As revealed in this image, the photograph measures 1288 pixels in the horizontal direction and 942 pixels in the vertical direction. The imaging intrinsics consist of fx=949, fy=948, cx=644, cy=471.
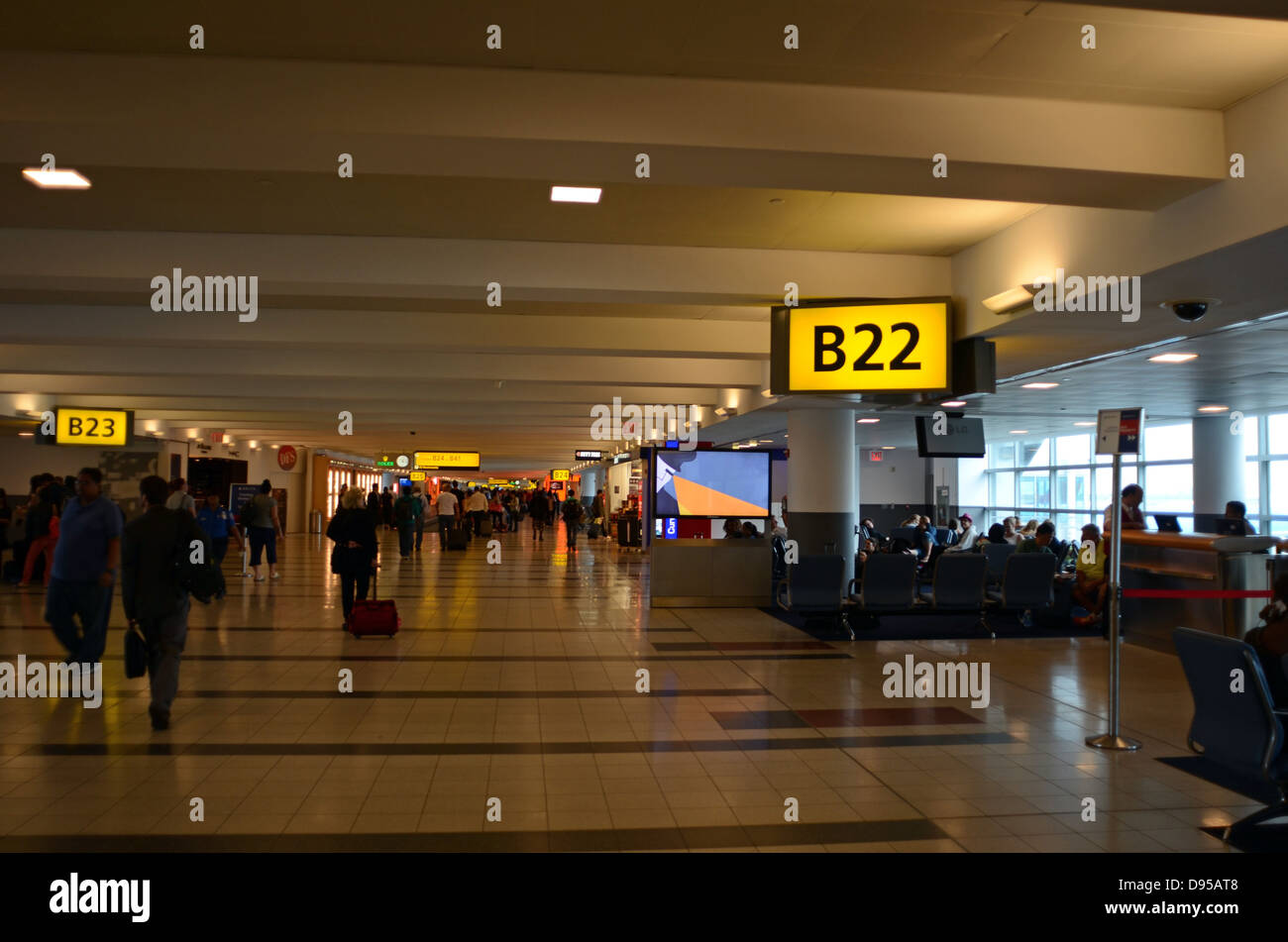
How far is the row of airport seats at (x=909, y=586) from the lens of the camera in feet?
35.3

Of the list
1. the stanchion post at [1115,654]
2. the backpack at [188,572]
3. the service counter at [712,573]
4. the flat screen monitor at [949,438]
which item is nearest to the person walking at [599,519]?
the flat screen monitor at [949,438]

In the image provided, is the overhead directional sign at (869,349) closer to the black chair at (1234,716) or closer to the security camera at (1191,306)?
the security camera at (1191,306)

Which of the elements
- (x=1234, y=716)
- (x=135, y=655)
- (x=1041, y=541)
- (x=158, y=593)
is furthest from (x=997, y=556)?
(x=135, y=655)

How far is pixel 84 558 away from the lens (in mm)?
6969

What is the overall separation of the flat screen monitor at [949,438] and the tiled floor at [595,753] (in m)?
5.08

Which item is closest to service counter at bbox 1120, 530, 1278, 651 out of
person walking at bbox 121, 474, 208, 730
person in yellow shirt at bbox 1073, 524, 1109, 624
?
person in yellow shirt at bbox 1073, 524, 1109, 624

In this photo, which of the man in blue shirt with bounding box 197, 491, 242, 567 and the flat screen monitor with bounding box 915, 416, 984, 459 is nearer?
the man in blue shirt with bounding box 197, 491, 242, 567

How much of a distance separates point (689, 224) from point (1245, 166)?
389 centimetres

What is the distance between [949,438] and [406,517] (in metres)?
12.0

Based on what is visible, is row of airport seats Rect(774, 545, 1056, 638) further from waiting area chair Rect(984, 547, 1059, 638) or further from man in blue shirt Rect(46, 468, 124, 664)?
man in blue shirt Rect(46, 468, 124, 664)

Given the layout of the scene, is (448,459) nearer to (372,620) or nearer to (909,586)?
(372,620)

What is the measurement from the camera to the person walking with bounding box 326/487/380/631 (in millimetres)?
10609
